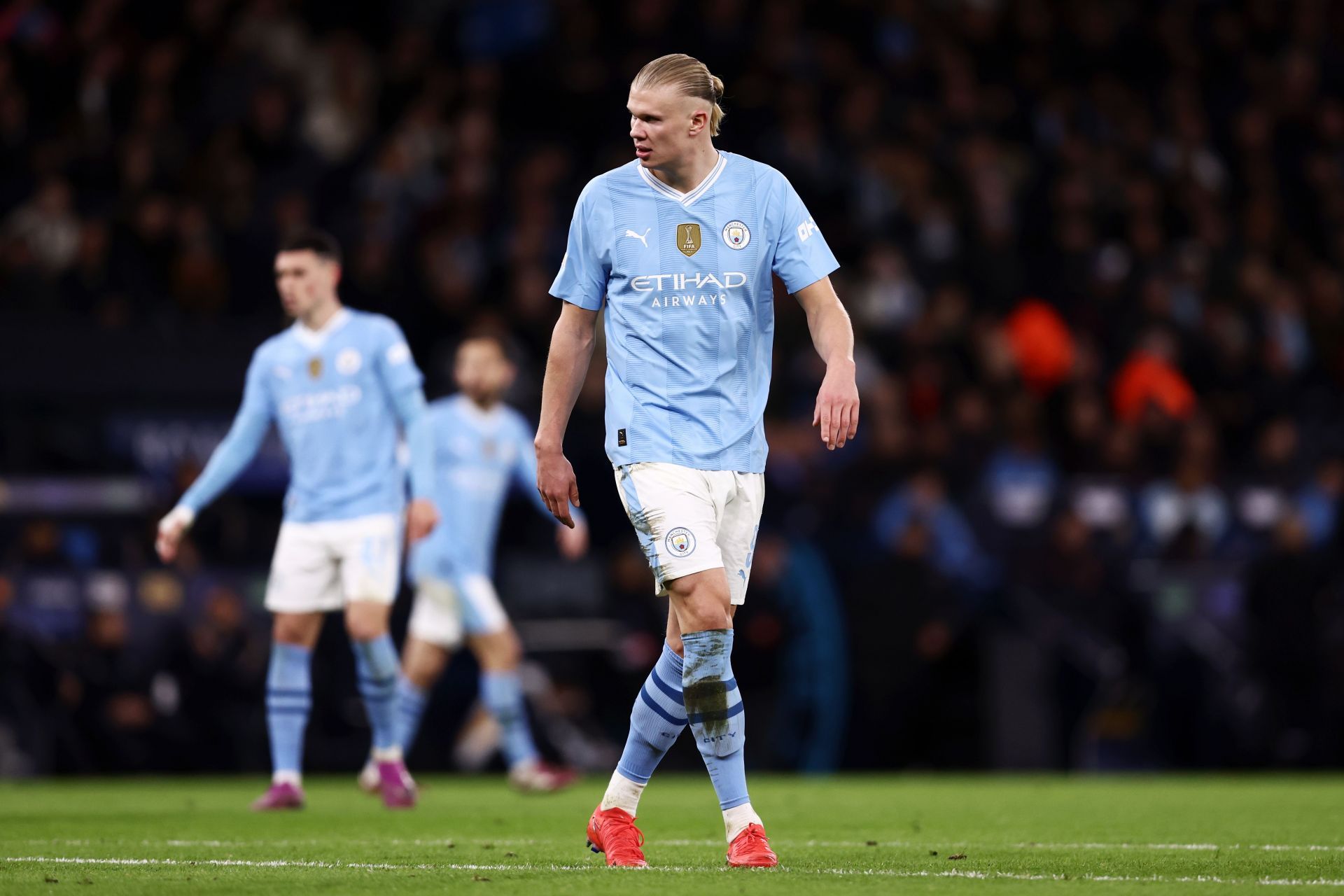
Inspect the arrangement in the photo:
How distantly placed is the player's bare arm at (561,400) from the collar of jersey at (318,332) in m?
3.51

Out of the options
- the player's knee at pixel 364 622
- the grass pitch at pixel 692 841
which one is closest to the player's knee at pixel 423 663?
the grass pitch at pixel 692 841

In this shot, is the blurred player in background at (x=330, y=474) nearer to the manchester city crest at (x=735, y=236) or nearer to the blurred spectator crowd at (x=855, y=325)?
the manchester city crest at (x=735, y=236)

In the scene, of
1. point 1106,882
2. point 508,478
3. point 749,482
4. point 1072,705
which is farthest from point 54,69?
point 1106,882

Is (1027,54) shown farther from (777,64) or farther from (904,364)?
(904,364)

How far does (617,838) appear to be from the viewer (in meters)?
5.95

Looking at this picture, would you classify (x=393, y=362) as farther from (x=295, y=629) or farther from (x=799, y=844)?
(x=799, y=844)

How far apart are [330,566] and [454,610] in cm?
210

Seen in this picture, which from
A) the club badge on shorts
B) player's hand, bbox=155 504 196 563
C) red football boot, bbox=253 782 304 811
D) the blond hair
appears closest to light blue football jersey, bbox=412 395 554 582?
red football boot, bbox=253 782 304 811

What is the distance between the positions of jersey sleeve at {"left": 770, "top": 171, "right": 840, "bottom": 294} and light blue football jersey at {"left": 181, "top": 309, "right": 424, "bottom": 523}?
11.9ft

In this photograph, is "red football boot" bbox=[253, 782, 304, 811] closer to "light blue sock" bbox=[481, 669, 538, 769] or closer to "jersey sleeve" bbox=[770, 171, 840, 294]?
"light blue sock" bbox=[481, 669, 538, 769]

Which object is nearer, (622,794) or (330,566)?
(622,794)

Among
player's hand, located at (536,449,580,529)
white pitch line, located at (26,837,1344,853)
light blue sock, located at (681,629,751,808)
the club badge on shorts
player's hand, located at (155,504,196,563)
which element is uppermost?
player's hand, located at (536,449,580,529)

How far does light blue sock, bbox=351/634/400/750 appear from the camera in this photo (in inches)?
371

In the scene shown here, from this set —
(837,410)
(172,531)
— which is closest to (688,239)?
(837,410)
